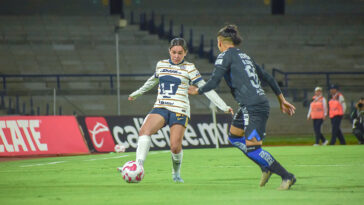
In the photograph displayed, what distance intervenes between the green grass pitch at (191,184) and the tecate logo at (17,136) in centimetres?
466

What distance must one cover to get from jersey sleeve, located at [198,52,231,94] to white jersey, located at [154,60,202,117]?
55.1 inches

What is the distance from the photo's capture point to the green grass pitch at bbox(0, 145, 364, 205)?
8.64 meters

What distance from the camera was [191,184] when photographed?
35.0 feet

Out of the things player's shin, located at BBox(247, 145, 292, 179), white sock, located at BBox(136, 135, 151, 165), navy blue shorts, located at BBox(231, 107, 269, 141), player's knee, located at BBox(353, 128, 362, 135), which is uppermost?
navy blue shorts, located at BBox(231, 107, 269, 141)

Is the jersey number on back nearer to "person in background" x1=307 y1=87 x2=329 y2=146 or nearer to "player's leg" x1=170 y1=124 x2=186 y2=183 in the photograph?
"player's leg" x1=170 y1=124 x2=186 y2=183

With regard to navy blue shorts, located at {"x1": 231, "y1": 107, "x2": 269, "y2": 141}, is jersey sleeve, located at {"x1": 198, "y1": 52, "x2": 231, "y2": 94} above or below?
above

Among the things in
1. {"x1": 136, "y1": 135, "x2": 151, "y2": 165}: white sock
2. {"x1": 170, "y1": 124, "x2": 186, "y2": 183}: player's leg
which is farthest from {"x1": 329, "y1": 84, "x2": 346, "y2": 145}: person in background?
{"x1": 136, "y1": 135, "x2": 151, "y2": 165}: white sock

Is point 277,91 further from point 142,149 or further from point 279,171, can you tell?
point 142,149

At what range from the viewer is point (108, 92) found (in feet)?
101

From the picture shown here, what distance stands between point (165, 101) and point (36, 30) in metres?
28.6

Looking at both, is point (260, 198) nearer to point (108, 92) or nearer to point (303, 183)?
point (303, 183)

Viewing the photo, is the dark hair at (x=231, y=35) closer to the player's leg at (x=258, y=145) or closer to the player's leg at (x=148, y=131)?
the player's leg at (x=258, y=145)

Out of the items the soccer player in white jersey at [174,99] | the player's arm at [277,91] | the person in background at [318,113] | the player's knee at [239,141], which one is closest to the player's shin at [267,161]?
the player's knee at [239,141]

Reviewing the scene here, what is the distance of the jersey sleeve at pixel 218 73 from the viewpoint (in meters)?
9.60
